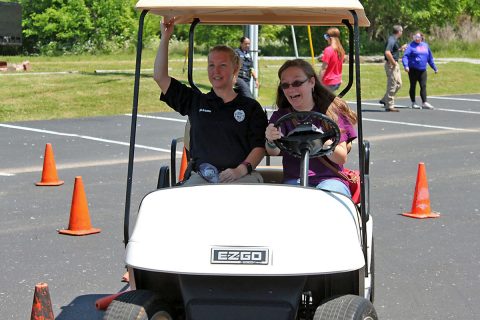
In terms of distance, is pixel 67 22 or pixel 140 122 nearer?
pixel 140 122

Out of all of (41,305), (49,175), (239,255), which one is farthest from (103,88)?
(239,255)

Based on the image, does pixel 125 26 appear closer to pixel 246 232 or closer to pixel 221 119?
pixel 221 119

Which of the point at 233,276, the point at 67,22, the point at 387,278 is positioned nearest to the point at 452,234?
the point at 387,278

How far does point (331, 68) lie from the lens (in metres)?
16.2

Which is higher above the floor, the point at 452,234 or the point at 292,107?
the point at 292,107

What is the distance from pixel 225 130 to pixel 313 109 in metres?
0.50

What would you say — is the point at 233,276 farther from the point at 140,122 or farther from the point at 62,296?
the point at 140,122

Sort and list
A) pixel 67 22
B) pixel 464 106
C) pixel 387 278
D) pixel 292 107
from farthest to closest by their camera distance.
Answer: pixel 67 22 → pixel 464 106 → pixel 387 278 → pixel 292 107

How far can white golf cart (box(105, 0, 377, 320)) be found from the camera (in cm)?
426

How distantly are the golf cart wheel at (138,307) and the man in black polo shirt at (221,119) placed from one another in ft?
4.06

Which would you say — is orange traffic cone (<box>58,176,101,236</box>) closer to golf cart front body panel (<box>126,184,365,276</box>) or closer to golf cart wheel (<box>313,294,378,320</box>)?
golf cart front body panel (<box>126,184,365,276</box>)

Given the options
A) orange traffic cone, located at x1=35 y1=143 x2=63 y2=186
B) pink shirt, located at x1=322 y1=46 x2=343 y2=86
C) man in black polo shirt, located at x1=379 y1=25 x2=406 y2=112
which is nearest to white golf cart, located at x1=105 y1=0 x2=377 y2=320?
orange traffic cone, located at x1=35 y1=143 x2=63 y2=186

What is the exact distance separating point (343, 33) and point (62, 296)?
40259 mm

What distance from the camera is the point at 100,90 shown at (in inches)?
872
